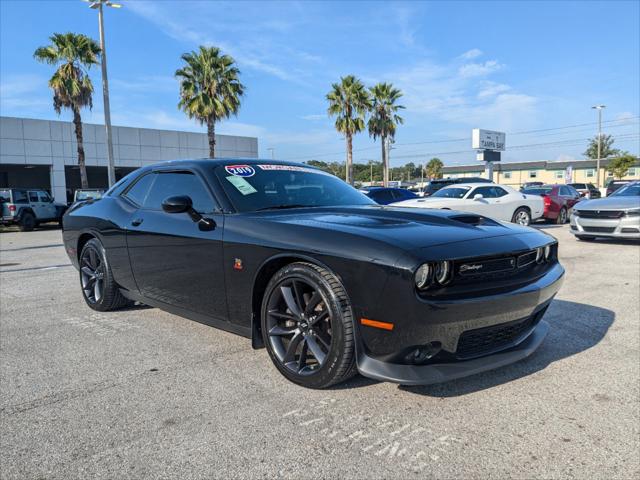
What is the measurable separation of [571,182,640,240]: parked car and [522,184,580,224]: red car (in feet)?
16.7

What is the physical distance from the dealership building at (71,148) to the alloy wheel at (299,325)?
27295mm

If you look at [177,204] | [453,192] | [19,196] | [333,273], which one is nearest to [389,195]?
[453,192]

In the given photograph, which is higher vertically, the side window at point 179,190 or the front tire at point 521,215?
the side window at point 179,190

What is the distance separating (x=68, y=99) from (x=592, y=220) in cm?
2430

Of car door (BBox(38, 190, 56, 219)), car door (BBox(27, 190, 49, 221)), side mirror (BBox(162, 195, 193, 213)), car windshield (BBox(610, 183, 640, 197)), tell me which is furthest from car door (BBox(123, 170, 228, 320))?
car door (BBox(38, 190, 56, 219))

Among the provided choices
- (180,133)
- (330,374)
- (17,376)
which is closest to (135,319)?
(17,376)

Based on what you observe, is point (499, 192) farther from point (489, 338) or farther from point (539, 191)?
point (489, 338)

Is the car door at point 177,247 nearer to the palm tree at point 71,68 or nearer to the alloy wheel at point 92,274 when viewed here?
the alloy wheel at point 92,274

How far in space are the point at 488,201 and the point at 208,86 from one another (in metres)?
18.9

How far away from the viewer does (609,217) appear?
9688 millimetres

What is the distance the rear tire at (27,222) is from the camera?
57.9 feet

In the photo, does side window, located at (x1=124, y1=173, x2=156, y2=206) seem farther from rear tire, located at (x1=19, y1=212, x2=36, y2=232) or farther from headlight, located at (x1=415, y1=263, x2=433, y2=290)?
rear tire, located at (x1=19, y1=212, x2=36, y2=232)

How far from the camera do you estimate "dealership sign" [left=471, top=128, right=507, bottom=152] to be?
100ft

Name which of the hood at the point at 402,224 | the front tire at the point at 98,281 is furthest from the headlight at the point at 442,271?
the front tire at the point at 98,281
